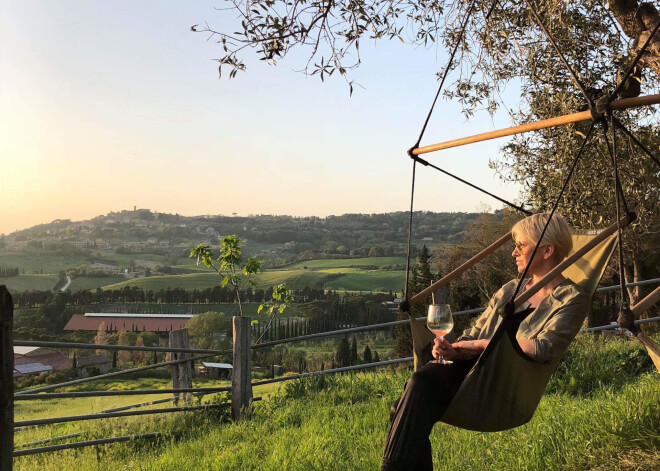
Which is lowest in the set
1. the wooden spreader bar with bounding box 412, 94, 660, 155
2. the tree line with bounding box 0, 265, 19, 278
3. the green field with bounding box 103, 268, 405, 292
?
the green field with bounding box 103, 268, 405, 292

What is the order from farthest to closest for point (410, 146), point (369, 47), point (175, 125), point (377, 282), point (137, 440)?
1. point (377, 282)
2. point (175, 125)
3. point (137, 440)
4. point (369, 47)
5. point (410, 146)

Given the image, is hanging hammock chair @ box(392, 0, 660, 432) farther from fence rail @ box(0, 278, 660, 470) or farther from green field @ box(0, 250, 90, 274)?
green field @ box(0, 250, 90, 274)

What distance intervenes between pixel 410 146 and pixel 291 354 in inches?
1680

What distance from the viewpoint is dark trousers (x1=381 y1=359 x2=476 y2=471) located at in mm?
2168

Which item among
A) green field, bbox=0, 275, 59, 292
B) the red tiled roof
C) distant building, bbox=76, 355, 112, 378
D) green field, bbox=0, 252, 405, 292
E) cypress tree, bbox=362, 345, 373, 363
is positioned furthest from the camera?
green field, bbox=0, 252, 405, 292

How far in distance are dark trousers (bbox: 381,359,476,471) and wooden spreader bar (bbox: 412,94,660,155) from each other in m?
0.96

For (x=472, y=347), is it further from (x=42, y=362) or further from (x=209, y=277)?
(x=209, y=277)

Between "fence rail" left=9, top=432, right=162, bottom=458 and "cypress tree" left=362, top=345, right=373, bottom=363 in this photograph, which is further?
"cypress tree" left=362, top=345, right=373, bottom=363

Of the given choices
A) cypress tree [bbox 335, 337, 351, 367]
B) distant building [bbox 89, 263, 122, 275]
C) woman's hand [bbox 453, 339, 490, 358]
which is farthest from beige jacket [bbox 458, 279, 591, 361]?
distant building [bbox 89, 263, 122, 275]

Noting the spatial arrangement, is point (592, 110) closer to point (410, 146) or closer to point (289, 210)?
point (410, 146)

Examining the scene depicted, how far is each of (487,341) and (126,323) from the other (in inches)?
1901

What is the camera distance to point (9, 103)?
44.3m

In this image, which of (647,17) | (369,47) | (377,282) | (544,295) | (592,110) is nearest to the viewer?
(592,110)

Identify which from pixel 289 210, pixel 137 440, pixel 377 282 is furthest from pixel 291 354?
pixel 137 440
